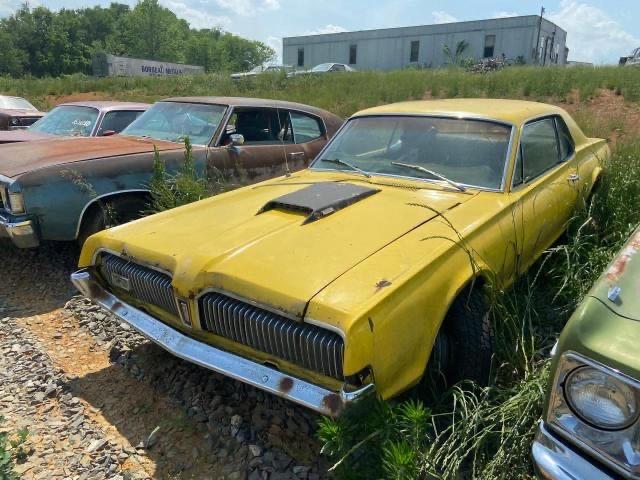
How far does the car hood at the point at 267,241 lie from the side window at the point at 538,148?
71 centimetres

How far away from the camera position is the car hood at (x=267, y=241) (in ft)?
7.00

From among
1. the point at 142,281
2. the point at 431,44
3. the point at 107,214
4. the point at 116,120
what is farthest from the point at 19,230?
the point at 431,44

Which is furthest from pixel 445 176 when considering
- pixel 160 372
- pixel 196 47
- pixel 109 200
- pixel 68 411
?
pixel 196 47

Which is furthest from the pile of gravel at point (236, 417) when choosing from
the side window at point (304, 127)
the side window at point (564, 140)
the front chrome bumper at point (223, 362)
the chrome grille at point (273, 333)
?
the side window at point (304, 127)

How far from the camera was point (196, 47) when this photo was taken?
245 feet

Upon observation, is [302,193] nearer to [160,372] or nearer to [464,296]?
[464,296]

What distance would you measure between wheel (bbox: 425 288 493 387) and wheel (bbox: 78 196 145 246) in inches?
121

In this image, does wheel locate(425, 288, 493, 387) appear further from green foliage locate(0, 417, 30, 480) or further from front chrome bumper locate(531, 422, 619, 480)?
green foliage locate(0, 417, 30, 480)

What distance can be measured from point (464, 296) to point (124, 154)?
333cm

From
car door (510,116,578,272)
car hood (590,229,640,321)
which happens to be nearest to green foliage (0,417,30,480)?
car hood (590,229,640,321)

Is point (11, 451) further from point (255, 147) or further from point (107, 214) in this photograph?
point (255, 147)

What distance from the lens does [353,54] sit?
45469 mm

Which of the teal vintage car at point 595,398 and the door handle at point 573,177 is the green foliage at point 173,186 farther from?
the teal vintage car at point 595,398

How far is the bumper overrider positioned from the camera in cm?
379
